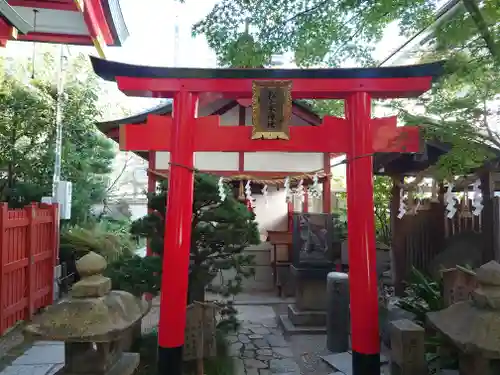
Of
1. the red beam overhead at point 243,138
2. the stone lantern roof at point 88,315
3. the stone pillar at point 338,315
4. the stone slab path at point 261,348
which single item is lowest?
the stone slab path at point 261,348

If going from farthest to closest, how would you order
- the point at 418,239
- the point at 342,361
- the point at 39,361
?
the point at 418,239, the point at 342,361, the point at 39,361

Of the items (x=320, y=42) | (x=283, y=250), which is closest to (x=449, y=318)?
(x=320, y=42)

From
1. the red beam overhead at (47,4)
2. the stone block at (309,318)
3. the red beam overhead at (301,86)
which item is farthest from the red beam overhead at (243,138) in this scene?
the stone block at (309,318)

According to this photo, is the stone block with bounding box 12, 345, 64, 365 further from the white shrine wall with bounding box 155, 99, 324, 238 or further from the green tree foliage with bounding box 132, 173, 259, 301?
the white shrine wall with bounding box 155, 99, 324, 238

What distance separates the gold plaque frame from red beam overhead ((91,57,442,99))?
0.08 metres

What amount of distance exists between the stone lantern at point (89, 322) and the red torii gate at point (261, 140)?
1657 mm

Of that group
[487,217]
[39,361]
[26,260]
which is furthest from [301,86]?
[26,260]

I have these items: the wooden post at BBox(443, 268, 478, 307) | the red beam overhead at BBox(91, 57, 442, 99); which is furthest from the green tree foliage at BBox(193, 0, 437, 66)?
the wooden post at BBox(443, 268, 478, 307)

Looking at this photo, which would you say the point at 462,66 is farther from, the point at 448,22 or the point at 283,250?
the point at 283,250

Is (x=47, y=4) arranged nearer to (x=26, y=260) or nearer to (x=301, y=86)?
(x=301, y=86)

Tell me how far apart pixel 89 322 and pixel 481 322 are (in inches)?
102

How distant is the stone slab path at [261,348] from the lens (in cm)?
560

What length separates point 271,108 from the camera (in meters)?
4.51

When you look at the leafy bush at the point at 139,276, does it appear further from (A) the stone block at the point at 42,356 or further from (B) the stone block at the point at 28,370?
(A) the stone block at the point at 42,356
